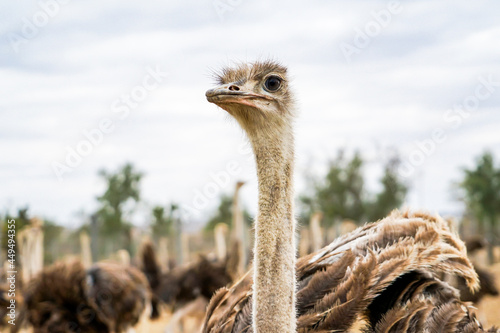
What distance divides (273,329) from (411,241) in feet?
3.41

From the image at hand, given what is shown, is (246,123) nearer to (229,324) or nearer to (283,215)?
(283,215)

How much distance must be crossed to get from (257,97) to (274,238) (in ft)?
1.81

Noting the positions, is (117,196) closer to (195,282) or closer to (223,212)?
(223,212)

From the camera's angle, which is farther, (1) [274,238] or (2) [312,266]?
(2) [312,266]

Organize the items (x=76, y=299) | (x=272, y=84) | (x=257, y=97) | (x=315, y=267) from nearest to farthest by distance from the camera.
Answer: (x=257, y=97)
(x=272, y=84)
(x=315, y=267)
(x=76, y=299)

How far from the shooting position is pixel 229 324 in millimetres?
2760

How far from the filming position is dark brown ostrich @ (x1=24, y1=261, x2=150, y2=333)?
5617mm

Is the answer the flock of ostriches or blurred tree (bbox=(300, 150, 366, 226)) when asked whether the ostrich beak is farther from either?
blurred tree (bbox=(300, 150, 366, 226))

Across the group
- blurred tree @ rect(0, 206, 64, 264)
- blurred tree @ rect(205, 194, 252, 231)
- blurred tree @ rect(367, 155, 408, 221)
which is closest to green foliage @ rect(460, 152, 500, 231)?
blurred tree @ rect(367, 155, 408, 221)

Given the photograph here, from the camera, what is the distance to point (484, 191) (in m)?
21.7

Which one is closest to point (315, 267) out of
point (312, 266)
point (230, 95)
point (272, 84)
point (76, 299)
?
point (312, 266)

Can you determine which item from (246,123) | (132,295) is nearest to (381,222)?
(246,123)

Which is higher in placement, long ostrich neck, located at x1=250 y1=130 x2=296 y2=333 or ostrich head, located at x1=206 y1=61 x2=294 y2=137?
ostrich head, located at x1=206 y1=61 x2=294 y2=137

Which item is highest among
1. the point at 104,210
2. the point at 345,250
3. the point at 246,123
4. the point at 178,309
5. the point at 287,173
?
the point at 104,210
